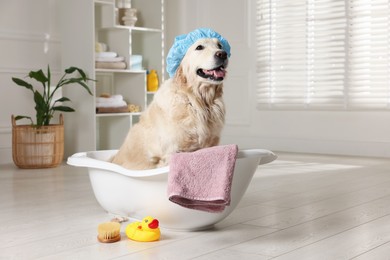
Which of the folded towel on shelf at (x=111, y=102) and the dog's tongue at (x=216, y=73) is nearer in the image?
the dog's tongue at (x=216, y=73)

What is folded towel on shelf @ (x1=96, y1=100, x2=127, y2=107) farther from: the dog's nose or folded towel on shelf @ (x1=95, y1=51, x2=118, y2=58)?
the dog's nose

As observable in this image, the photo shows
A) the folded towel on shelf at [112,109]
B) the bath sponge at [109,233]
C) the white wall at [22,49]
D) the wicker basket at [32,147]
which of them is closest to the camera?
the bath sponge at [109,233]

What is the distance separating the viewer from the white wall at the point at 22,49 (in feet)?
16.9

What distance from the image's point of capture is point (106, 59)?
5.39 m

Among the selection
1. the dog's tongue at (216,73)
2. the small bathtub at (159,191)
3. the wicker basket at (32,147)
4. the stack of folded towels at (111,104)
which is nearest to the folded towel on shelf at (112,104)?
the stack of folded towels at (111,104)

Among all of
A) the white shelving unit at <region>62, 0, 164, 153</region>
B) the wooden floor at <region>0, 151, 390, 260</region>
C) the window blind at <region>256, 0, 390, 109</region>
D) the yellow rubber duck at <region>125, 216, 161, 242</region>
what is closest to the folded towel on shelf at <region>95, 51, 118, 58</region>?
the white shelving unit at <region>62, 0, 164, 153</region>

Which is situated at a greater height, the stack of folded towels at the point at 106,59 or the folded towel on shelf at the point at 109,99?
the stack of folded towels at the point at 106,59

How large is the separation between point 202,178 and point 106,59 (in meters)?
3.34

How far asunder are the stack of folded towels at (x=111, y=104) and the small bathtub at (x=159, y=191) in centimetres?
273

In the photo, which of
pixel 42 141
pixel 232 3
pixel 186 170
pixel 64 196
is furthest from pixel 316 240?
pixel 232 3

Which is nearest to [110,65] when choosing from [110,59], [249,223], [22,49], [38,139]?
[110,59]

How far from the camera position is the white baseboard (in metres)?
5.41

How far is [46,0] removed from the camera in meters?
5.43

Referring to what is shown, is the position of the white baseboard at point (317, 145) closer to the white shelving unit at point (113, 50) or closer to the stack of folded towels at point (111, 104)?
the white shelving unit at point (113, 50)
